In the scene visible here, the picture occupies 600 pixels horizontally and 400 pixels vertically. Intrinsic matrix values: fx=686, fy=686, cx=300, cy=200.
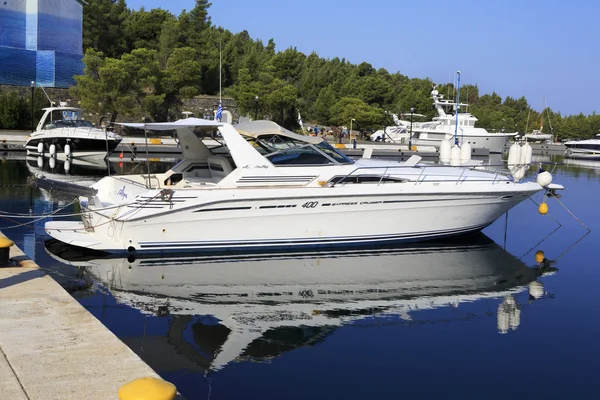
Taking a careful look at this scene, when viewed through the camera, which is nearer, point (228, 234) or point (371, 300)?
point (371, 300)

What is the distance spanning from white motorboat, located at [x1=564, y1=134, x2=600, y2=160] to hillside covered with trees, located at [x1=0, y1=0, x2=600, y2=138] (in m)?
17.5

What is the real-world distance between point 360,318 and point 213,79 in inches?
2329

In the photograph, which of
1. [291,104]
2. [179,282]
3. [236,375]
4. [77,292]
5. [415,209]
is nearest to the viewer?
[236,375]

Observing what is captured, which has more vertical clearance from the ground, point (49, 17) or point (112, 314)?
point (49, 17)

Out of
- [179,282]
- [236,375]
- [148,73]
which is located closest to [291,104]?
[148,73]

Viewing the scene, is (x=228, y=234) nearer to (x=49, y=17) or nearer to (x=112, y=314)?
(x=112, y=314)

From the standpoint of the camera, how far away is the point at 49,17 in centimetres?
5222

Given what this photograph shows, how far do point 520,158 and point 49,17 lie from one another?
46137mm

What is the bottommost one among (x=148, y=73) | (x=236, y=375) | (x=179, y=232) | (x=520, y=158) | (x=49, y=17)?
(x=236, y=375)

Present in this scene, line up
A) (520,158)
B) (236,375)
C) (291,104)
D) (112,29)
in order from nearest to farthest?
(236,375) → (520,158) → (291,104) → (112,29)

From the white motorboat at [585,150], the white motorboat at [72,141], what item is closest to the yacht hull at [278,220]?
the white motorboat at [72,141]

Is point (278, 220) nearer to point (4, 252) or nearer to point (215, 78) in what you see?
point (4, 252)

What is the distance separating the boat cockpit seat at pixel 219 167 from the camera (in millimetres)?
13461

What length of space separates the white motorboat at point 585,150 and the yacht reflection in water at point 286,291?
56.7 meters
